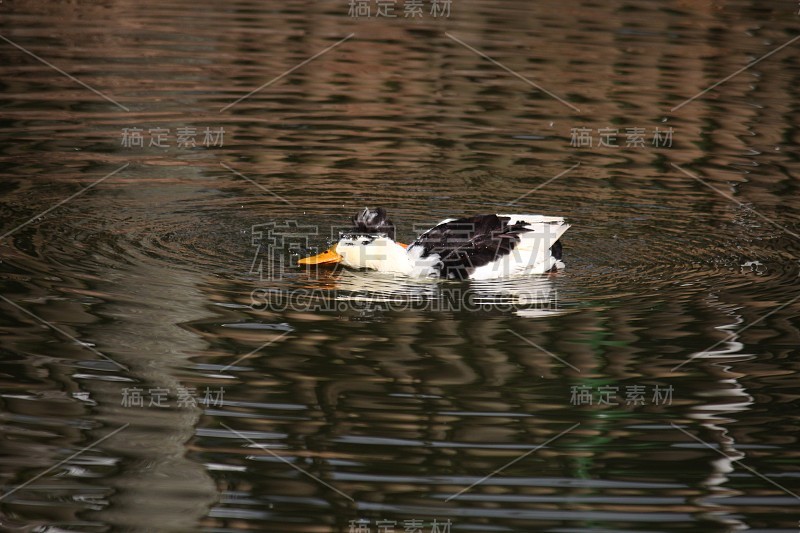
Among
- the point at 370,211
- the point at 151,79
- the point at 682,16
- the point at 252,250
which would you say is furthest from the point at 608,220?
the point at 682,16

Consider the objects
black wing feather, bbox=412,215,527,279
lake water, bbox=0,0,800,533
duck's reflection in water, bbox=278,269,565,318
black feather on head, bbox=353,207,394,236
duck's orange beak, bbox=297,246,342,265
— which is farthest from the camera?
duck's orange beak, bbox=297,246,342,265

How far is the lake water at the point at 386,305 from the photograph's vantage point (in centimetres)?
513

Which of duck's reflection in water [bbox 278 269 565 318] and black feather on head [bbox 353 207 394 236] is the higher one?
black feather on head [bbox 353 207 394 236]

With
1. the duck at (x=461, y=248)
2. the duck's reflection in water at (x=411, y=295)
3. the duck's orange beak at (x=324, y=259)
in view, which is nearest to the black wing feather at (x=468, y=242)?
the duck at (x=461, y=248)

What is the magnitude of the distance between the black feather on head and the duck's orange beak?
252 mm

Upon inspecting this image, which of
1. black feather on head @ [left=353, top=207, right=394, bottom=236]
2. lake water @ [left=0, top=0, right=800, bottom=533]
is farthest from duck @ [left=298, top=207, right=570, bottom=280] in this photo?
lake water @ [left=0, top=0, right=800, bottom=533]

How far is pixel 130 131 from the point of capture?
11516mm

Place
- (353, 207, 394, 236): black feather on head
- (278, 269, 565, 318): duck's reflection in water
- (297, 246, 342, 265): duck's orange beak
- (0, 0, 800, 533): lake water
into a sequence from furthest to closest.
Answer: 1. (297, 246, 342, 265): duck's orange beak
2. (353, 207, 394, 236): black feather on head
3. (278, 269, 565, 318): duck's reflection in water
4. (0, 0, 800, 533): lake water

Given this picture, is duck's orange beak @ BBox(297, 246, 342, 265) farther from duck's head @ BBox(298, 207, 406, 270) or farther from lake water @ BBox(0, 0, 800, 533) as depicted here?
lake water @ BBox(0, 0, 800, 533)

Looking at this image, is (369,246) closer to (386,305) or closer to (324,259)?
(324,259)

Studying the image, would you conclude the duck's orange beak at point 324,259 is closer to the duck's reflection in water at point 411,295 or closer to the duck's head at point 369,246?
the duck's head at point 369,246

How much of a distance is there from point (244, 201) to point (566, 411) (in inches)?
173

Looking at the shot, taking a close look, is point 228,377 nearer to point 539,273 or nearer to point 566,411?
point 566,411

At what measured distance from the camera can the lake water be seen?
16.8 feet
